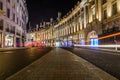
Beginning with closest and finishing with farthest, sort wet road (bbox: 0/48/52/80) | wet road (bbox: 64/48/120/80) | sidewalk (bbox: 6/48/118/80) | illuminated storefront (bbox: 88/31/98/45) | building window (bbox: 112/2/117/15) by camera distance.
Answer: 1. sidewalk (bbox: 6/48/118/80)
2. wet road (bbox: 0/48/52/80)
3. wet road (bbox: 64/48/120/80)
4. building window (bbox: 112/2/117/15)
5. illuminated storefront (bbox: 88/31/98/45)

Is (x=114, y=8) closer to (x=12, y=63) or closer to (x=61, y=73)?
(x=12, y=63)

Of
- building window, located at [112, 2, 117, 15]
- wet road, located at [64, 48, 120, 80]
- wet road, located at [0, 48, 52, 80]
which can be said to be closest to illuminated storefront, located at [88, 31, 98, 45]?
building window, located at [112, 2, 117, 15]

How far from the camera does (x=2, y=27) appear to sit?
44719 mm

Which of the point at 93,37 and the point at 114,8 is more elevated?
the point at 114,8

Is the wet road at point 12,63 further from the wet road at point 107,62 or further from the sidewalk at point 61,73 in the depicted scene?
the wet road at point 107,62

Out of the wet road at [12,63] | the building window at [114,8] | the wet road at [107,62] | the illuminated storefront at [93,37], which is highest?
the building window at [114,8]

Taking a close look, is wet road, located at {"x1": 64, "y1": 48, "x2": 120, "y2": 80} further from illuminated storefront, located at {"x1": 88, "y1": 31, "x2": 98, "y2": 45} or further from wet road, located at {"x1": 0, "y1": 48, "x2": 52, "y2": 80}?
illuminated storefront, located at {"x1": 88, "y1": 31, "x2": 98, "y2": 45}

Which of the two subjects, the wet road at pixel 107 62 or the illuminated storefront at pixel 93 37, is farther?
the illuminated storefront at pixel 93 37

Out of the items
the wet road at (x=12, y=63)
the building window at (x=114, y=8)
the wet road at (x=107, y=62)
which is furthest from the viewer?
the building window at (x=114, y=8)

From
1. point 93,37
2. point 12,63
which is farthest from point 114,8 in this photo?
point 12,63

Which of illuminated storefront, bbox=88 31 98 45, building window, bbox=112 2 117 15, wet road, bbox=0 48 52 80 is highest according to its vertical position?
building window, bbox=112 2 117 15

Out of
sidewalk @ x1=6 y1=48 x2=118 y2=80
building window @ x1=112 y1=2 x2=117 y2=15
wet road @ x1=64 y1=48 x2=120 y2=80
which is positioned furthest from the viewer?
building window @ x1=112 y1=2 x2=117 y2=15

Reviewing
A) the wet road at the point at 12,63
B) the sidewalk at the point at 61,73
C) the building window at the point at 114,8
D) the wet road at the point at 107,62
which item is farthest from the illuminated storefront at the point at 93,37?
the sidewalk at the point at 61,73

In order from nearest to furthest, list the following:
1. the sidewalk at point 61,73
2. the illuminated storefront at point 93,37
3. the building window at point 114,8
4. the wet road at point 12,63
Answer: the sidewalk at point 61,73 < the wet road at point 12,63 < the building window at point 114,8 < the illuminated storefront at point 93,37
